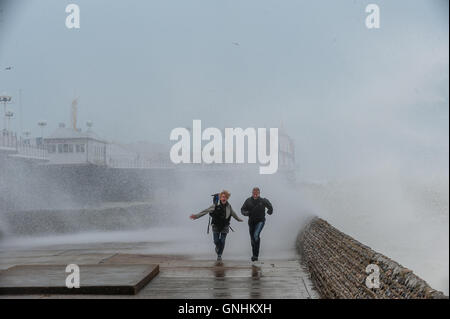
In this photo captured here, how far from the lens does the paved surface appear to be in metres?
9.46

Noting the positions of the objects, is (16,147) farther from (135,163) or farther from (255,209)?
(255,209)

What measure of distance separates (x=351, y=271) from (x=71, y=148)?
84414 millimetres

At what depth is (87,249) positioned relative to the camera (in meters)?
17.7

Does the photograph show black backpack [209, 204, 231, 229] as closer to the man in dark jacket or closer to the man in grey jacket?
the man in grey jacket

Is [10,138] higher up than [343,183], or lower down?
higher up

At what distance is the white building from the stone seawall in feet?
253

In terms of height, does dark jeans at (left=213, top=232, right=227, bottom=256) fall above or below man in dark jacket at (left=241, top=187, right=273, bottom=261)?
below

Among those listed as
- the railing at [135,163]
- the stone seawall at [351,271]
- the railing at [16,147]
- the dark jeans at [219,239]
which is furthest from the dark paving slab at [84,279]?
the railing at [135,163]

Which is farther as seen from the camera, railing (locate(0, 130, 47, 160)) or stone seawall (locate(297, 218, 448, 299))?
railing (locate(0, 130, 47, 160))

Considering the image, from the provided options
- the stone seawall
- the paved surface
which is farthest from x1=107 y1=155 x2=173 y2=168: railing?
the stone seawall

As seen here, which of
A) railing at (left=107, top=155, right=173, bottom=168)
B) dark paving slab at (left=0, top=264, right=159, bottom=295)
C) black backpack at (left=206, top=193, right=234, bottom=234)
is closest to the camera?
dark paving slab at (left=0, top=264, right=159, bottom=295)
